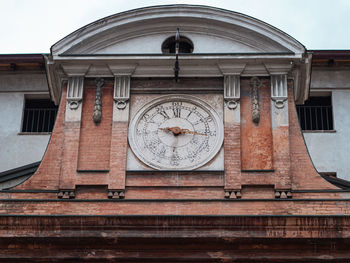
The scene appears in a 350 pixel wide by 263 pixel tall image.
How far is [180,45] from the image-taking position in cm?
2330

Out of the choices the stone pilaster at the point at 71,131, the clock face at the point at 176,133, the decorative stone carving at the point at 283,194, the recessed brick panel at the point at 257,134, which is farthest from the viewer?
the clock face at the point at 176,133

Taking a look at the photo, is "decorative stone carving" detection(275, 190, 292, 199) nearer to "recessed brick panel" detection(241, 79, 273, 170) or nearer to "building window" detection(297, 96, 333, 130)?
"recessed brick panel" detection(241, 79, 273, 170)

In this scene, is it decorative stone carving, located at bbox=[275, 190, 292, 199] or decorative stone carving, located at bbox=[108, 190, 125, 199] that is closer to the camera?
decorative stone carving, located at bbox=[275, 190, 292, 199]

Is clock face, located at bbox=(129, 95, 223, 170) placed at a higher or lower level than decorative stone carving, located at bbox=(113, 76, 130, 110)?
lower

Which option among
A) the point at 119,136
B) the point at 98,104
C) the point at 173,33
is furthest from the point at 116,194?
the point at 173,33

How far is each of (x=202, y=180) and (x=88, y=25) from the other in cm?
465

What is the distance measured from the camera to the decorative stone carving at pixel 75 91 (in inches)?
886

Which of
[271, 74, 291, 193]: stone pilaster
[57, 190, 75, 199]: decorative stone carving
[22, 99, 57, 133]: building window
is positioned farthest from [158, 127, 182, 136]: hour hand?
[22, 99, 57, 133]: building window

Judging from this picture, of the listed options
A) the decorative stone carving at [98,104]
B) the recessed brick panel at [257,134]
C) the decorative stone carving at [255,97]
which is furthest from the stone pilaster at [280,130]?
the decorative stone carving at [98,104]

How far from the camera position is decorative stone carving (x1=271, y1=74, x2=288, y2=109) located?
22.2m

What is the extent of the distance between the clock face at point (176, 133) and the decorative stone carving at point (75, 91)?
1.40m

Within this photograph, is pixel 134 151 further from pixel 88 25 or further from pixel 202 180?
pixel 88 25

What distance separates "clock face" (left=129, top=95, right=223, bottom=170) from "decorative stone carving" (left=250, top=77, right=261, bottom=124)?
804mm

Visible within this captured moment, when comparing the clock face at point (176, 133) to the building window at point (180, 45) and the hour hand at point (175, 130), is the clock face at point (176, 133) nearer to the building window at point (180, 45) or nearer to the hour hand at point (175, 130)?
the hour hand at point (175, 130)
